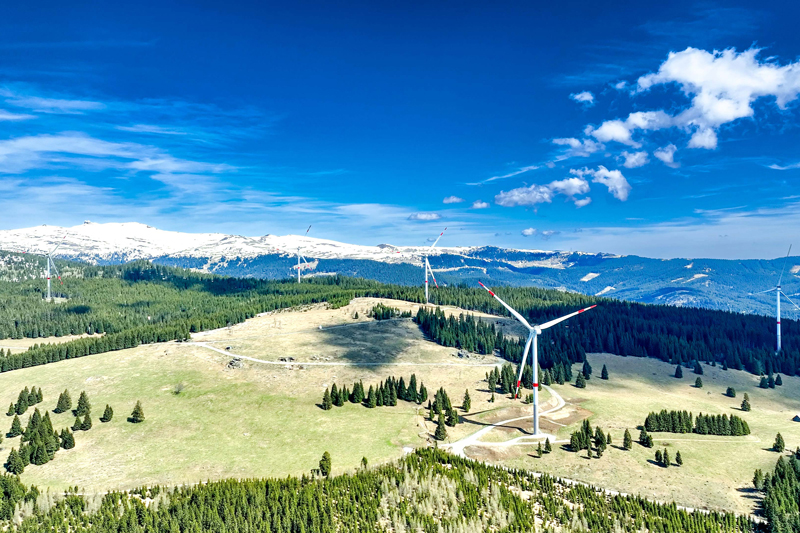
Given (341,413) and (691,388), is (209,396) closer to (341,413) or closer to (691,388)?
(341,413)

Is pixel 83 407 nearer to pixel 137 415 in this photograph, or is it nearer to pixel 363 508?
pixel 137 415

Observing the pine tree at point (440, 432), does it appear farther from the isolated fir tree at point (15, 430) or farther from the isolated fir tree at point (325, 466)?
the isolated fir tree at point (15, 430)

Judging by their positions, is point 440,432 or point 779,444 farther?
point 440,432

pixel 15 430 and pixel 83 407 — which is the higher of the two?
pixel 83 407

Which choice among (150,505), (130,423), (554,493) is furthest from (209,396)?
(554,493)

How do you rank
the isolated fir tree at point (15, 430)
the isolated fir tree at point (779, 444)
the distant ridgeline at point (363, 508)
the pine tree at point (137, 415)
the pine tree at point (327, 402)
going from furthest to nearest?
the pine tree at point (327, 402)
the pine tree at point (137, 415)
the isolated fir tree at point (15, 430)
the isolated fir tree at point (779, 444)
the distant ridgeline at point (363, 508)

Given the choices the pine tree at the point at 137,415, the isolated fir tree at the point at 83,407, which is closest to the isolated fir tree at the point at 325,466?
the pine tree at the point at 137,415

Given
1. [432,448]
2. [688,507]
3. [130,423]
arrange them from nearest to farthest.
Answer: [688,507] → [432,448] → [130,423]

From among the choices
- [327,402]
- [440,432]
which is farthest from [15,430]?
[440,432]
